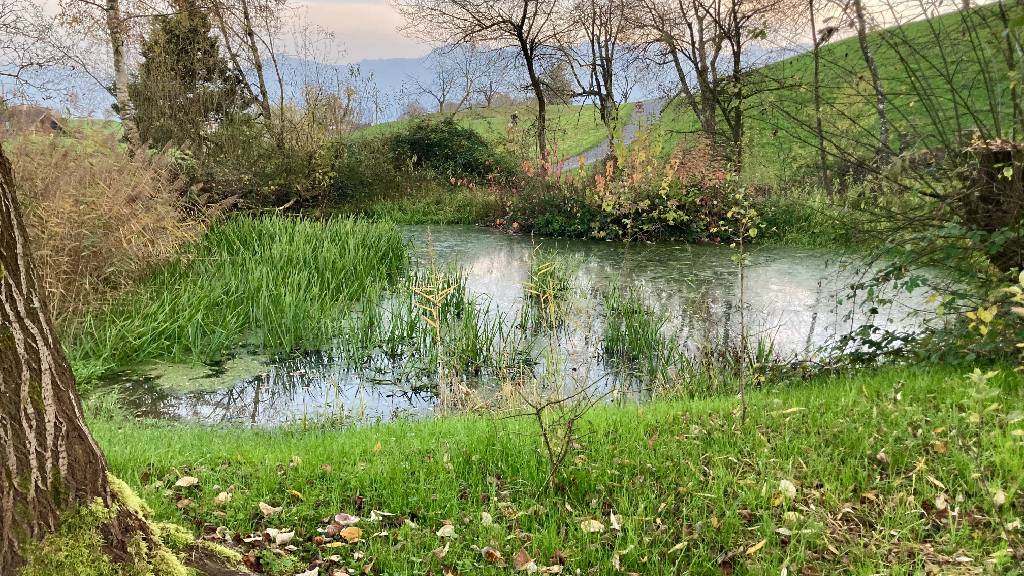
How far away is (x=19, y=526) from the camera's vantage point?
166 centimetres

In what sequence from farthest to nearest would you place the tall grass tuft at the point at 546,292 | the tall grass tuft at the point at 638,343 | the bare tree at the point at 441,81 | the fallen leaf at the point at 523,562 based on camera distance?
the bare tree at the point at 441,81 → the tall grass tuft at the point at 546,292 → the tall grass tuft at the point at 638,343 → the fallen leaf at the point at 523,562

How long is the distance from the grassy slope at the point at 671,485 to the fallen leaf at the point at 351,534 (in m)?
0.04

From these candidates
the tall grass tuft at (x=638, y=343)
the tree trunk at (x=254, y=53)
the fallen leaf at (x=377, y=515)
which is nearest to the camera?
the fallen leaf at (x=377, y=515)

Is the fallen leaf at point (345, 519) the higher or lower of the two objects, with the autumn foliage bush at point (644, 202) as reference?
lower

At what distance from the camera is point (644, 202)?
10945 mm

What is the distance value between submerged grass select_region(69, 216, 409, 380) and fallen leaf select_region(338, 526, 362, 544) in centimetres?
358

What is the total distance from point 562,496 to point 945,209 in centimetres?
346

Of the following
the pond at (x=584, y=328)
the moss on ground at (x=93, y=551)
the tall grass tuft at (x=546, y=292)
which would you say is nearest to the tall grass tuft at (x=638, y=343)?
the pond at (x=584, y=328)

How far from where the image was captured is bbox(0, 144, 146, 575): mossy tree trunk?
162 cm

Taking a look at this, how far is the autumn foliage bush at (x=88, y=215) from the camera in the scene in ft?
18.7

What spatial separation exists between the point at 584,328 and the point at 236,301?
347 cm

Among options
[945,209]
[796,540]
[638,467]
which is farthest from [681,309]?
[796,540]

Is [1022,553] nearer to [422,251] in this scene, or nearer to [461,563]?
[461,563]

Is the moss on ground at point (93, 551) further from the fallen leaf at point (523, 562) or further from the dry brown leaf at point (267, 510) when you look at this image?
the fallen leaf at point (523, 562)
